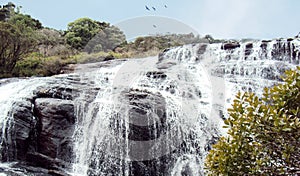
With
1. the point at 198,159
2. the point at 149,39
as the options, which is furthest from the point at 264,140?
the point at 149,39

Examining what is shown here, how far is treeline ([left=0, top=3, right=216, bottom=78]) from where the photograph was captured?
12898 mm

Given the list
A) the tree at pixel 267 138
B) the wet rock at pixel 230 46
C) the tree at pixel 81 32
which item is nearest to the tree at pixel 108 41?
the tree at pixel 81 32

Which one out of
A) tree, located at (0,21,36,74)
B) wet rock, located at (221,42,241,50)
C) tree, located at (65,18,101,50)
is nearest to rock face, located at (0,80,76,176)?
wet rock, located at (221,42,241,50)

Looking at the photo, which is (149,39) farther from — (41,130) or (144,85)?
(41,130)

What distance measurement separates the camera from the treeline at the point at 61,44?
12898mm

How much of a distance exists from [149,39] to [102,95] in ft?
38.7

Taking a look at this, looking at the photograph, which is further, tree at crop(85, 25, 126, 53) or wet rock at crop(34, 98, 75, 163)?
tree at crop(85, 25, 126, 53)

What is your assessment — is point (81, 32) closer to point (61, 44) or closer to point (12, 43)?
point (61, 44)

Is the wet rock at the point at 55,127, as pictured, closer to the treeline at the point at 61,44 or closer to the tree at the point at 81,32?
the treeline at the point at 61,44

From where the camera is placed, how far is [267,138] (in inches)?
100

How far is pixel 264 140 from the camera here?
258 centimetres

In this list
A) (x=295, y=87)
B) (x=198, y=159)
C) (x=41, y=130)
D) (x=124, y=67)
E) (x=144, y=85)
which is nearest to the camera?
(x=295, y=87)

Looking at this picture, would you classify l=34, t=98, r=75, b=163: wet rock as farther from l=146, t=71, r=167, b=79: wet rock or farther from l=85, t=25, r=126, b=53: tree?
l=85, t=25, r=126, b=53: tree

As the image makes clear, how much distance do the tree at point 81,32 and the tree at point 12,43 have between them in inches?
259
